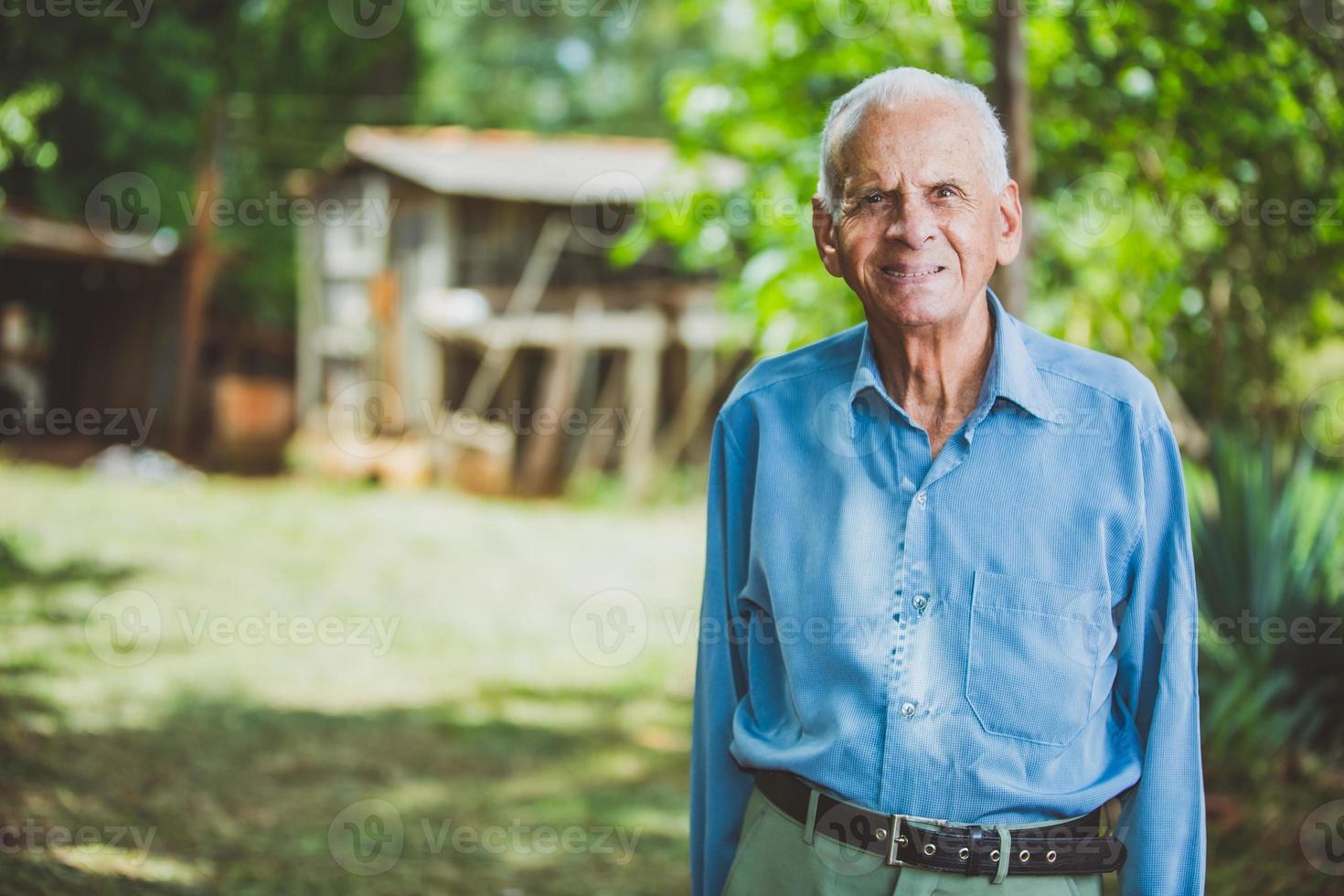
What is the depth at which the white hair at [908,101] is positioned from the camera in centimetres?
192

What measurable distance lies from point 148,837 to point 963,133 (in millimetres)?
3915

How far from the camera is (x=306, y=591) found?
345 inches

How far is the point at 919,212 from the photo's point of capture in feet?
6.31

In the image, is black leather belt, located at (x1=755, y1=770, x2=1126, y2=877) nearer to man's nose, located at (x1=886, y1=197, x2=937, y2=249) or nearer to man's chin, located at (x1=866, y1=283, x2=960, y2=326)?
man's chin, located at (x1=866, y1=283, x2=960, y2=326)

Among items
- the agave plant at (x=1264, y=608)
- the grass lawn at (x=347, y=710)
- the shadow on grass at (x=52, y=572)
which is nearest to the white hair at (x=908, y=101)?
the grass lawn at (x=347, y=710)

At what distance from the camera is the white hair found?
1.92m

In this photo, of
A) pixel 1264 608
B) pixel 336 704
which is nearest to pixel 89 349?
pixel 336 704

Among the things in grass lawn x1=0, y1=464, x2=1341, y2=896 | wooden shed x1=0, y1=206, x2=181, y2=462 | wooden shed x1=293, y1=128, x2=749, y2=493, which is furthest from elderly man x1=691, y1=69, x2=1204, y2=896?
wooden shed x1=0, y1=206, x2=181, y2=462

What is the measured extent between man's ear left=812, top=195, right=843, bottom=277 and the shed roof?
11.6 metres

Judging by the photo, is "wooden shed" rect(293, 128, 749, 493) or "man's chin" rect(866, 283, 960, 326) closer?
"man's chin" rect(866, 283, 960, 326)

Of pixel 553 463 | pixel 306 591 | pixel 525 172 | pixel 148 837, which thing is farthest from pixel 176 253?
pixel 148 837

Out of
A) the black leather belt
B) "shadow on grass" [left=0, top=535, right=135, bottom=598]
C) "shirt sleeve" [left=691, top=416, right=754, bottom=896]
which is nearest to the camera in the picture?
the black leather belt

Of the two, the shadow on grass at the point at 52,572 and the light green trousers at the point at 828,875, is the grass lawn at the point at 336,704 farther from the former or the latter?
the light green trousers at the point at 828,875

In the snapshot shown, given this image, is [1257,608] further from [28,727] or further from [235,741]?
[28,727]
